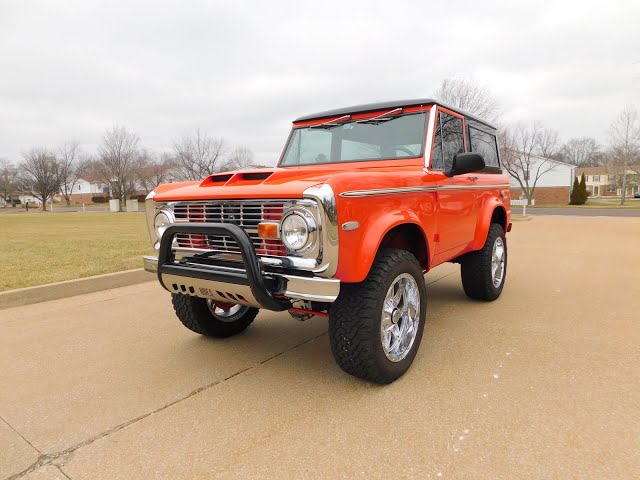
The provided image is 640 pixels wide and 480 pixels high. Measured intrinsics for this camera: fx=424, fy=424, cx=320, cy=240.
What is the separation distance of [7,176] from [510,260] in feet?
234

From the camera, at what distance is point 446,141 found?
3688 mm

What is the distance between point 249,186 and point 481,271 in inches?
112

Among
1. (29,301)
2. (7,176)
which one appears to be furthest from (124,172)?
(29,301)

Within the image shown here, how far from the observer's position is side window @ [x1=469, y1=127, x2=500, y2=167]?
431cm

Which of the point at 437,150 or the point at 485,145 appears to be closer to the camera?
the point at 437,150

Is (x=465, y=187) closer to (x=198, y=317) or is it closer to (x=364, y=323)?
(x=364, y=323)

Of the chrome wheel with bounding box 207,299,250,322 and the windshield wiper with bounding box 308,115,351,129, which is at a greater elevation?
the windshield wiper with bounding box 308,115,351,129

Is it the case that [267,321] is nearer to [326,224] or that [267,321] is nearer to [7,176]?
[326,224]

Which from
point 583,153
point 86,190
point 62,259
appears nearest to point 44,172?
point 86,190

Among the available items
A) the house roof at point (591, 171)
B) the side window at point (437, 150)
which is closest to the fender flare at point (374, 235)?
the side window at point (437, 150)

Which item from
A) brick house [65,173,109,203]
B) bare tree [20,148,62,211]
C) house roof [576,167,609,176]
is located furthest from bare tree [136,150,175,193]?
house roof [576,167,609,176]

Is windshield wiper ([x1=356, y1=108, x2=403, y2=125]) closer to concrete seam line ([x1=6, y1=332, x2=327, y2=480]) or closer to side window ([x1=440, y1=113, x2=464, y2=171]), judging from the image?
side window ([x1=440, y1=113, x2=464, y2=171])

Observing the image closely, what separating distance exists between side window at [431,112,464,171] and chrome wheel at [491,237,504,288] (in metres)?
1.36

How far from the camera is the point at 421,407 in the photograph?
246cm
